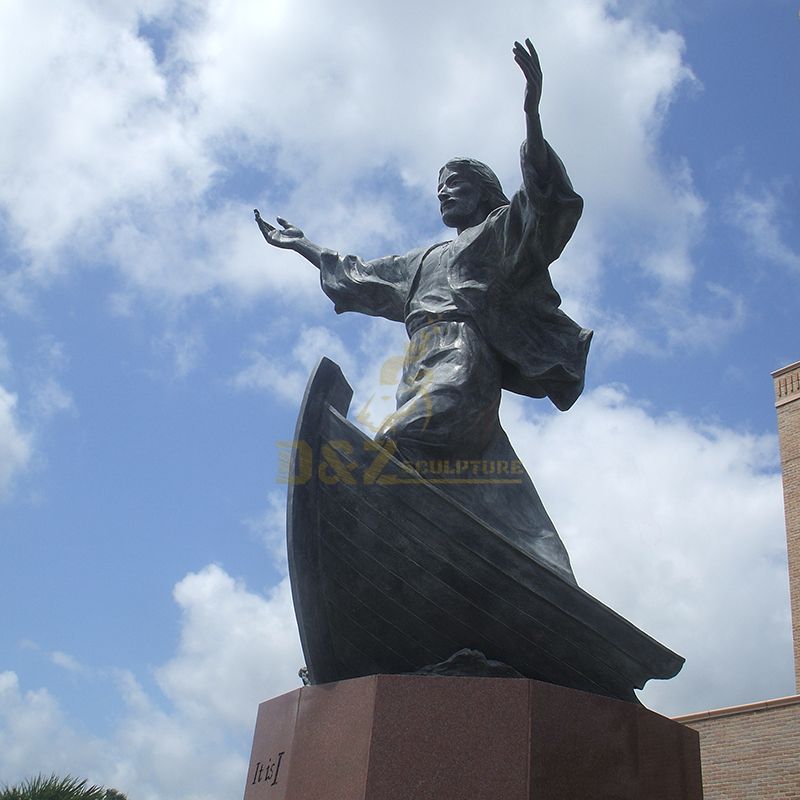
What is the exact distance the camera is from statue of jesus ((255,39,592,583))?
17.3ft

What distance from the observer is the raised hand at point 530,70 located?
5.01m

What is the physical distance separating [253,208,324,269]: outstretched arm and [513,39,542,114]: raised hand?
2.09 metres

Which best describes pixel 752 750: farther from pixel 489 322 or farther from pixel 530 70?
pixel 530 70

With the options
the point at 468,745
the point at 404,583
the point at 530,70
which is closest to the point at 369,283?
the point at 530,70

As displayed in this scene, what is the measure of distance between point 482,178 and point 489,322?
1138 mm

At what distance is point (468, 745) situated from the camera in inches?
165

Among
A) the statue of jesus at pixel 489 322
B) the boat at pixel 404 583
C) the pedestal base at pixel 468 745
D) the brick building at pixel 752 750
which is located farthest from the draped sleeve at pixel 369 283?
the brick building at pixel 752 750

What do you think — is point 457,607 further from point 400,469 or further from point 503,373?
point 503,373

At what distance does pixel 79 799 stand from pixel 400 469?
6547 mm

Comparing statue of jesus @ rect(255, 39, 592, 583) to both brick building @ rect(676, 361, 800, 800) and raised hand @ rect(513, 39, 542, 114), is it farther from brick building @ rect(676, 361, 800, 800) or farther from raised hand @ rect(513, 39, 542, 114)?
brick building @ rect(676, 361, 800, 800)

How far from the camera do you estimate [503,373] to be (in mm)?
5875

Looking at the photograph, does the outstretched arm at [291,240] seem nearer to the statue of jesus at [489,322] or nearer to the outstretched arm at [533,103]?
the statue of jesus at [489,322]

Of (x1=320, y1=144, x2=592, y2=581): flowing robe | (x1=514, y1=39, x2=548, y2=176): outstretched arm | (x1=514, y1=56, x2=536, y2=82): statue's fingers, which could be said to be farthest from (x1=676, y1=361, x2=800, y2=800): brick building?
(x1=514, y1=56, x2=536, y2=82): statue's fingers

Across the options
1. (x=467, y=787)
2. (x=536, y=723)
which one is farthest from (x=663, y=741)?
(x=467, y=787)
